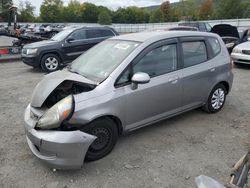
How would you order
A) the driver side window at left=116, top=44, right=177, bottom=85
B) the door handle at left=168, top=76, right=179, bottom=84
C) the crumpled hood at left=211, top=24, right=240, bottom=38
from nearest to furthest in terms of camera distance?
1. the driver side window at left=116, top=44, right=177, bottom=85
2. the door handle at left=168, top=76, right=179, bottom=84
3. the crumpled hood at left=211, top=24, right=240, bottom=38

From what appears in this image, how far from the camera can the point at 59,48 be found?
32.7ft

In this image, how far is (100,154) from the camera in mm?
3650

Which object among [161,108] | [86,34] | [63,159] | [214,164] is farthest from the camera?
[86,34]

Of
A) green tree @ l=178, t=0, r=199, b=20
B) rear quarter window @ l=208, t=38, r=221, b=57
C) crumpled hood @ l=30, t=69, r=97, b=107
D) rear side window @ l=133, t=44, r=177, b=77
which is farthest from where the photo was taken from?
green tree @ l=178, t=0, r=199, b=20

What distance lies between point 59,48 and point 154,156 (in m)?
7.28

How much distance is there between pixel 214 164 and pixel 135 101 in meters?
1.37

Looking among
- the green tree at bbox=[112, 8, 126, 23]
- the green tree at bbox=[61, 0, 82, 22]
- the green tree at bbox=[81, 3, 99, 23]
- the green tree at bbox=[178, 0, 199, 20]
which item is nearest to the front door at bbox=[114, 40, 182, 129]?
the green tree at bbox=[178, 0, 199, 20]

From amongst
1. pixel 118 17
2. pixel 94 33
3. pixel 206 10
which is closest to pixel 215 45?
pixel 94 33

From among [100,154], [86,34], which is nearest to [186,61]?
[100,154]

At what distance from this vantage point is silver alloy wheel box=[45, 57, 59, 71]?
394 inches

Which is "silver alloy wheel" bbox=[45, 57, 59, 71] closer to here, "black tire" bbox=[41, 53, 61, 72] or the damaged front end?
"black tire" bbox=[41, 53, 61, 72]

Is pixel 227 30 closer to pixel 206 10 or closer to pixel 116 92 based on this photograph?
pixel 116 92

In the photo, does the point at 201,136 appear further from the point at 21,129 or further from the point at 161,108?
the point at 21,129

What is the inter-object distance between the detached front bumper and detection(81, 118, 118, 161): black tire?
0.83 ft
